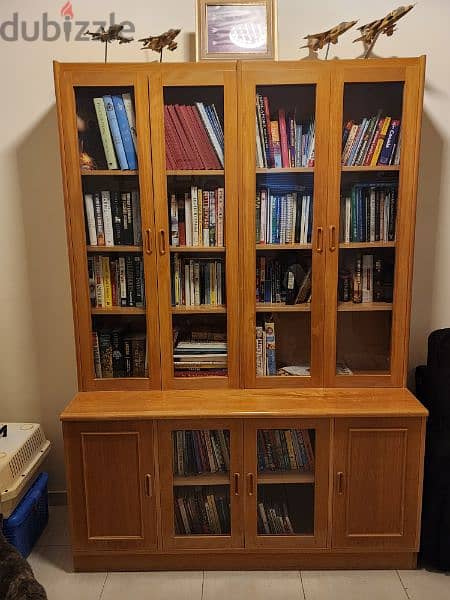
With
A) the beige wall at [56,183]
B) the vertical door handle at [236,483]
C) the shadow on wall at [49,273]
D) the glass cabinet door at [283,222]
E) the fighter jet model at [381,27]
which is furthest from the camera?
the shadow on wall at [49,273]

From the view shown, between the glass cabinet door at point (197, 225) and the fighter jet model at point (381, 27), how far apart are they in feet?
1.88

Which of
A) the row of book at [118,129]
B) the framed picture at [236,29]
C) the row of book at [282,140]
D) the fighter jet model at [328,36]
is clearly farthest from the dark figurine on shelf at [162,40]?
the fighter jet model at [328,36]

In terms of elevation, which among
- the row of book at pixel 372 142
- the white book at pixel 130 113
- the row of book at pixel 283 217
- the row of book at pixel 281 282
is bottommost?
the row of book at pixel 281 282

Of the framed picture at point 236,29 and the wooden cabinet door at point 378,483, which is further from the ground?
the framed picture at point 236,29

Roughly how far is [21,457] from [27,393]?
399 millimetres

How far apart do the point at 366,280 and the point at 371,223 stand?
235 millimetres

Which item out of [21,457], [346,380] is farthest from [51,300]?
[346,380]

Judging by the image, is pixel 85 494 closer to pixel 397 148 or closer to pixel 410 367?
pixel 410 367

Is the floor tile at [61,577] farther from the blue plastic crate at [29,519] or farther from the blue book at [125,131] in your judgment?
the blue book at [125,131]

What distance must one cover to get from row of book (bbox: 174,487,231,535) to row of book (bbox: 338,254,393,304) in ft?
3.20

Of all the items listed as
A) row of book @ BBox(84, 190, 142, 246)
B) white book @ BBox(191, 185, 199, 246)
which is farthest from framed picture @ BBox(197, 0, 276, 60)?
row of book @ BBox(84, 190, 142, 246)

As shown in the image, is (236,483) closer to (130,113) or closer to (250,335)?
(250,335)

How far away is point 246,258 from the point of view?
2.03 meters

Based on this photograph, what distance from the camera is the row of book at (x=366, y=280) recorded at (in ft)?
6.74
